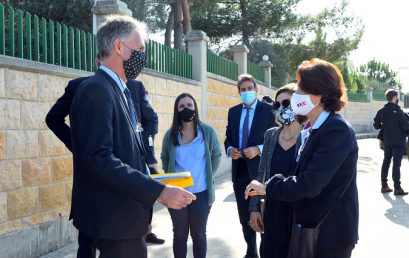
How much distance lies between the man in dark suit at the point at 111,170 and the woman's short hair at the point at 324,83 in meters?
0.95

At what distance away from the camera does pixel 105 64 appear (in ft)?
8.93

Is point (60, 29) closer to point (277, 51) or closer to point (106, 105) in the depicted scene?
point (106, 105)

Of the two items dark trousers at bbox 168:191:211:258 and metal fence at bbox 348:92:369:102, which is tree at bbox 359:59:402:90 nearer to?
metal fence at bbox 348:92:369:102

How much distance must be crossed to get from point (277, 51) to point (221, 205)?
16.1m

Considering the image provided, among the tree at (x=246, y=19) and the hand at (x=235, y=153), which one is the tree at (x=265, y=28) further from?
the hand at (x=235, y=153)

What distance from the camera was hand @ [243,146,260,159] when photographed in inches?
214

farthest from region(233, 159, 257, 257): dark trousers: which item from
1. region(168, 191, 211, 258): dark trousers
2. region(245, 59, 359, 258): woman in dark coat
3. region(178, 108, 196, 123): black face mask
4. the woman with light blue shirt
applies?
region(245, 59, 359, 258): woman in dark coat

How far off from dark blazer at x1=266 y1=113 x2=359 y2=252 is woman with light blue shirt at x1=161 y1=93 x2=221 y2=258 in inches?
80.2

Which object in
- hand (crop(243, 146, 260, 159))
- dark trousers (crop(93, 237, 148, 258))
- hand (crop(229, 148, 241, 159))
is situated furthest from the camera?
hand (crop(229, 148, 241, 159))

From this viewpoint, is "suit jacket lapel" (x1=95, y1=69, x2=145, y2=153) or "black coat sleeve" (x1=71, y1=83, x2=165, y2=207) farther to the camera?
"suit jacket lapel" (x1=95, y1=69, x2=145, y2=153)

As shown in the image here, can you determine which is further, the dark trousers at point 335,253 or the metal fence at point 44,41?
the metal fence at point 44,41

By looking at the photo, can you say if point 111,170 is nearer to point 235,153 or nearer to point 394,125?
point 235,153

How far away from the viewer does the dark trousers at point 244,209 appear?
17.7ft

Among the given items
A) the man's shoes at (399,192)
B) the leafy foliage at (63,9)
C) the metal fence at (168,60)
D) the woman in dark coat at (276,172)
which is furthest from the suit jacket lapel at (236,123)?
the leafy foliage at (63,9)
